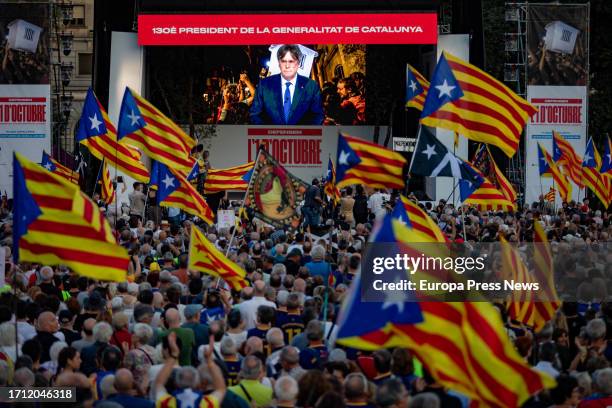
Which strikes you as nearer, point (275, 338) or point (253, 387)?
point (253, 387)

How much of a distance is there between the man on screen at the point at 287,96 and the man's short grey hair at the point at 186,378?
95.9 feet

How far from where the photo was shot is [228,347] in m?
10.2

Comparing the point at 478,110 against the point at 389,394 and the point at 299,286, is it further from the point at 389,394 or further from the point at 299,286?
the point at 389,394

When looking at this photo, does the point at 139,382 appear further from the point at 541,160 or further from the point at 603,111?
the point at 603,111

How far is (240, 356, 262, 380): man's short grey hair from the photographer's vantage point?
9.16 metres

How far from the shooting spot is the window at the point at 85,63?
60.2 metres

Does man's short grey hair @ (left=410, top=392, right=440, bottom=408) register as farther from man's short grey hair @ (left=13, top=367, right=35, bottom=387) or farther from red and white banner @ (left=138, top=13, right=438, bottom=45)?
red and white banner @ (left=138, top=13, right=438, bottom=45)

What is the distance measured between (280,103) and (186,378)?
97.5ft

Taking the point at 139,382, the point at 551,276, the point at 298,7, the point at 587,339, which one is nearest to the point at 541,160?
the point at 298,7

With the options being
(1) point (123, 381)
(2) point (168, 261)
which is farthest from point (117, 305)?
(2) point (168, 261)

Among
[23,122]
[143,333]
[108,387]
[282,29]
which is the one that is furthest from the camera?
[282,29]

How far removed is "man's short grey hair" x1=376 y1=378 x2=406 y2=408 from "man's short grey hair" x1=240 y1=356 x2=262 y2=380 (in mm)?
1599

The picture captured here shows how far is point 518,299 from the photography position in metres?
12.5

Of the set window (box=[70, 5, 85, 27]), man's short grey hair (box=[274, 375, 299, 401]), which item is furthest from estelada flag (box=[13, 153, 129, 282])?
window (box=[70, 5, 85, 27])
